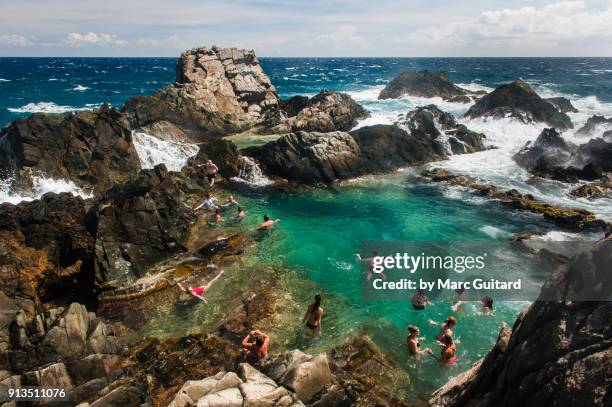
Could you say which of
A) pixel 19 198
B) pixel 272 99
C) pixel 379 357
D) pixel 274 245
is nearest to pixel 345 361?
pixel 379 357

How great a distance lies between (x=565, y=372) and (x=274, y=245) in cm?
1769

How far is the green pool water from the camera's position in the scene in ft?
51.2

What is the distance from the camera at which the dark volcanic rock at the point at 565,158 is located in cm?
3372

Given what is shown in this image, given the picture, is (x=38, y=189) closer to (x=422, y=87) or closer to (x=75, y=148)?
(x=75, y=148)

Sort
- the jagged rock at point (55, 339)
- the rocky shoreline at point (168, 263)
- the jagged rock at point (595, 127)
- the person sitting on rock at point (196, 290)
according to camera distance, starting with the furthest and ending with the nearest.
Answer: the jagged rock at point (595, 127), the person sitting on rock at point (196, 290), the jagged rock at point (55, 339), the rocky shoreline at point (168, 263)

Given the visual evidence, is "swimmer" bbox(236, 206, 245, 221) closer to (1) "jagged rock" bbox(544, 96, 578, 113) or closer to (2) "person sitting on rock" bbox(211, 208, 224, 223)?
(2) "person sitting on rock" bbox(211, 208, 224, 223)

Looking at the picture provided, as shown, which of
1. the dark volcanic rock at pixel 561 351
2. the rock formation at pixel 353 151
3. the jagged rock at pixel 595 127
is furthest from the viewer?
the jagged rock at pixel 595 127

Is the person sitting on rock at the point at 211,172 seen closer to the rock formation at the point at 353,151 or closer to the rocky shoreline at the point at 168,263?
the rocky shoreline at the point at 168,263

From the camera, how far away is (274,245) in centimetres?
2347

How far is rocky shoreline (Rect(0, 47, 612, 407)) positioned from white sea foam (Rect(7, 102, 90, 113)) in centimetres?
3994

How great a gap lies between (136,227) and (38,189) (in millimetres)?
12694

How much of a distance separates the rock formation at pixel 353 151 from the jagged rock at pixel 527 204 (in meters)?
4.07

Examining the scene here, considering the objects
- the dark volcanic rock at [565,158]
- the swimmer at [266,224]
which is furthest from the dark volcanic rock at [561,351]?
the dark volcanic rock at [565,158]

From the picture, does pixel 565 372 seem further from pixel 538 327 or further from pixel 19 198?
pixel 19 198
